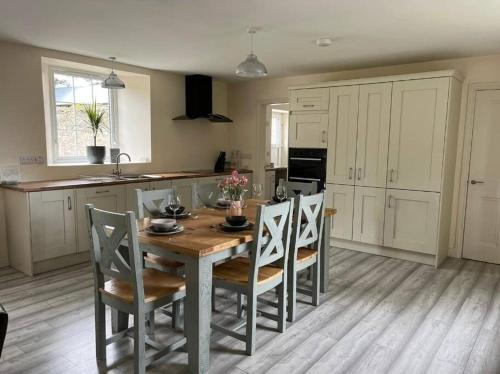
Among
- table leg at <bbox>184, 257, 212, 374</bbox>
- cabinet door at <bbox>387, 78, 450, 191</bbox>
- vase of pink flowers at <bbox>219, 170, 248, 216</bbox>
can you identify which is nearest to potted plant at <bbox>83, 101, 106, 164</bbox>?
vase of pink flowers at <bbox>219, 170, 248, 216</bbox>

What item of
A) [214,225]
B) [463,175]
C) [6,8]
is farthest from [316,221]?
[6,8]

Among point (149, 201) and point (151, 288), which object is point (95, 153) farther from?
point (151, 288)

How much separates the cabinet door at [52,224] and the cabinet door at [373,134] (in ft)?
10.6

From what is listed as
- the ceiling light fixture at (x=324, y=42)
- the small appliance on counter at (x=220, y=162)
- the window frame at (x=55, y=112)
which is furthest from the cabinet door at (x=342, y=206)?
the window frame at (x=55, y=112)

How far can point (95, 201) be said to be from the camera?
3.90 meters

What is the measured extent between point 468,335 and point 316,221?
130 centimetres

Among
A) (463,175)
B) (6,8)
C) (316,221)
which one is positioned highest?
(6,8)

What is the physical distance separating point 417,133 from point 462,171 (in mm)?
761

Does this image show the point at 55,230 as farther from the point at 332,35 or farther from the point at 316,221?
the point at 332,35

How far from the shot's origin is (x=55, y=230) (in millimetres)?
3666

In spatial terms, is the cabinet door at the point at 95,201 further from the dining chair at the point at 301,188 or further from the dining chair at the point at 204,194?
the dining chair at the point at 301,188

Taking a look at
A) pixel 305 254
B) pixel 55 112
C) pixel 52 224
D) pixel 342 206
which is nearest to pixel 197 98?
pixel 55 112

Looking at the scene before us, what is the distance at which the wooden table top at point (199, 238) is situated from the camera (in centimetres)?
201

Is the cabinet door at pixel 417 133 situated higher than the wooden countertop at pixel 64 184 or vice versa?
the cabinet door at pixel 417 133
